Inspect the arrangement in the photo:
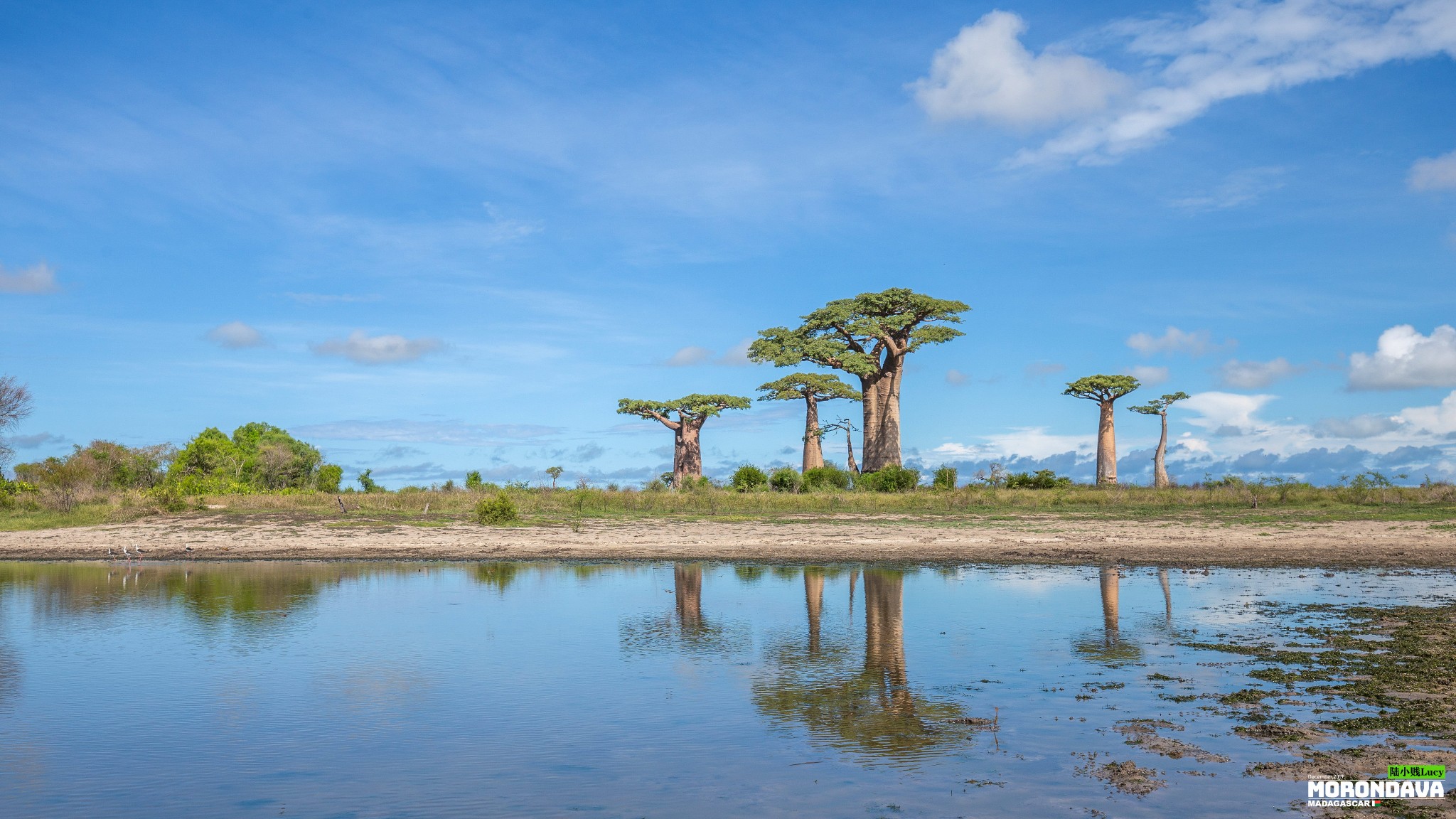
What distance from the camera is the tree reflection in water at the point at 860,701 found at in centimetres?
851

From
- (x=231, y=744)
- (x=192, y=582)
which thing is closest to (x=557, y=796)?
(x=231, y=744)

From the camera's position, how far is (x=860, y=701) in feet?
32.8

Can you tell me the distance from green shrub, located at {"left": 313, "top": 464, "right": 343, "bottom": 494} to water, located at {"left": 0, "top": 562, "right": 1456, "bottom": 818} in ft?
124

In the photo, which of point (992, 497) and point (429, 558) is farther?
point (992, 497)

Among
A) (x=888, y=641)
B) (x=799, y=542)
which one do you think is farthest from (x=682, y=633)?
(x=799, y=542)

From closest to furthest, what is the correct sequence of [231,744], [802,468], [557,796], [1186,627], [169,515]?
[557,796] < [231,744] < [1186,627] < [169,515] < [802,468]

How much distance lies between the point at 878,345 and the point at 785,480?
31.6 feet

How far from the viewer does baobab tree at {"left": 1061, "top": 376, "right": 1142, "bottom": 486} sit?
177ft

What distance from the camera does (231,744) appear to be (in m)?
8.79

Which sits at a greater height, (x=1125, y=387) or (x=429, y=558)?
(x=1125, y=387)

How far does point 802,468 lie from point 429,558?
29.5 m

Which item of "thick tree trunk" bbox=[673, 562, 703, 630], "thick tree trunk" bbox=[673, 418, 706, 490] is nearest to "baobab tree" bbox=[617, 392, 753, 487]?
"thick tree trunk" bbox=[673, 418, 706, 490]

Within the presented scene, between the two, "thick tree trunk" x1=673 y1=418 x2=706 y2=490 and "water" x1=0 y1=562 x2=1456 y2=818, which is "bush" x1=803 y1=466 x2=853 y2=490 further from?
"water" x1=0 y1=562 x2=1456 y2=818

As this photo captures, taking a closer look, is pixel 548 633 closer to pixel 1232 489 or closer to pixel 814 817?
pixel 814 817
